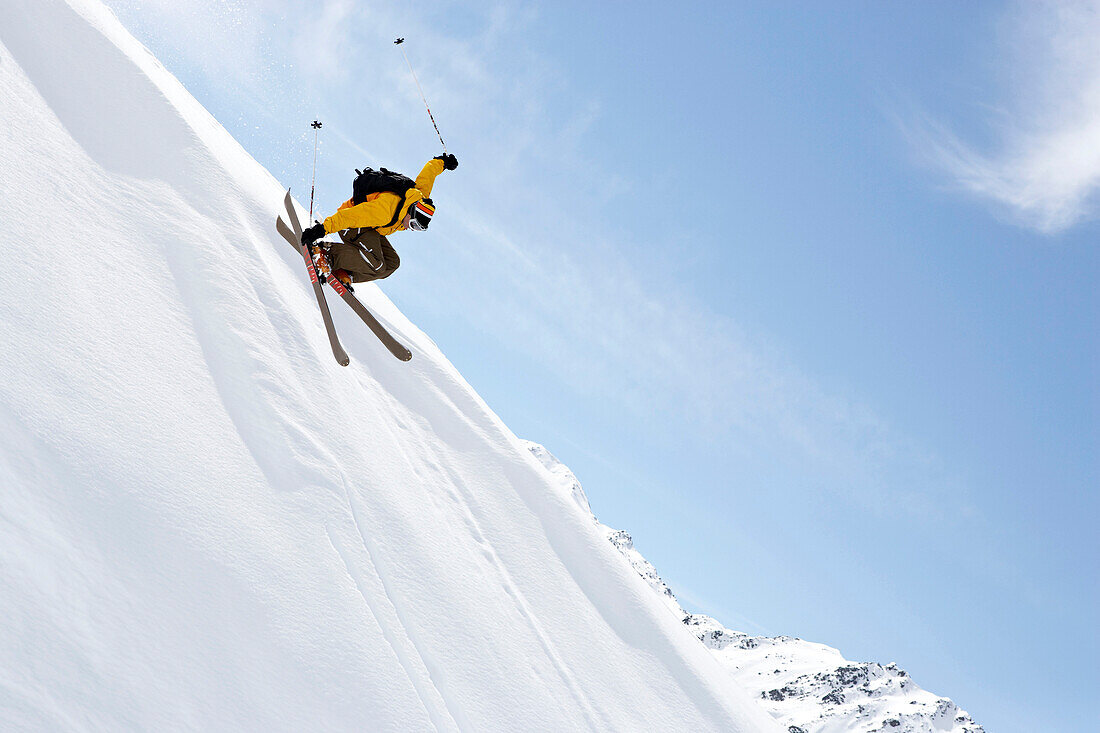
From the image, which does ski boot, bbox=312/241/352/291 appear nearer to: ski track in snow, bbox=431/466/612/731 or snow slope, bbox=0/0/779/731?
snow slope, bbox=0/0/779/731

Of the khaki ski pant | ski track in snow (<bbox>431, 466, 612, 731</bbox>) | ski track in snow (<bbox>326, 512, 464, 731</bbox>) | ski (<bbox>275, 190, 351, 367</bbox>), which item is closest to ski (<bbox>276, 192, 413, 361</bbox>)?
ski (<bbox>275, 190, 351, 367</bbox>)

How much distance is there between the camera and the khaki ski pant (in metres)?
9.09

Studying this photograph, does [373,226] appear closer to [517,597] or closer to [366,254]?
[366,254]

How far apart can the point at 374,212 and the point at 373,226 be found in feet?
0.60

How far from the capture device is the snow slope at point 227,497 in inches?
212

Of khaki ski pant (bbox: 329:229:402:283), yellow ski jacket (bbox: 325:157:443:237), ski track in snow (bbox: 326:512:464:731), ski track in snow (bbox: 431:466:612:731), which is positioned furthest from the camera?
khaki ski pant (bbox: 329:229:402:283)

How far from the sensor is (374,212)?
8719 millimetres

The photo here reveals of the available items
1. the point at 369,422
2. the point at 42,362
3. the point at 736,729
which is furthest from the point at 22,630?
the point at 736,729

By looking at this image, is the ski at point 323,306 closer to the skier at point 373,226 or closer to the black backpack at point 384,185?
the skier at point 373,226

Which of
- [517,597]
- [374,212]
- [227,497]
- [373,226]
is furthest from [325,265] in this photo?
[517,597]

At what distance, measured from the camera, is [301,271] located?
1118 cm

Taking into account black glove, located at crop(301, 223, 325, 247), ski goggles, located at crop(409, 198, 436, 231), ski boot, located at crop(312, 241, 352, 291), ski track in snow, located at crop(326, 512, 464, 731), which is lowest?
ski track in snow, located at crop(326, 512, 464, 731)

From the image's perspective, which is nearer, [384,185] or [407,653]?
[407,653]

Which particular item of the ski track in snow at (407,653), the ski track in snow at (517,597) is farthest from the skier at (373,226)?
the ski track in snow at (407,653)
